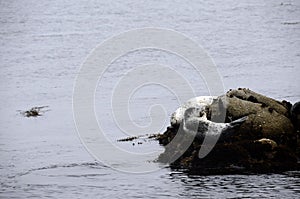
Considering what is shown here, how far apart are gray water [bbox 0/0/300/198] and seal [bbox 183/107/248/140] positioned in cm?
108

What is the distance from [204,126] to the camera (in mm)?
15555

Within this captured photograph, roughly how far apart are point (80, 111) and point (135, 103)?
161cm

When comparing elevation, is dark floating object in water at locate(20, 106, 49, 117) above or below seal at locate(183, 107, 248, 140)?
above

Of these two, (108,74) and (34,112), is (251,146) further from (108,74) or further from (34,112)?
(108,74)

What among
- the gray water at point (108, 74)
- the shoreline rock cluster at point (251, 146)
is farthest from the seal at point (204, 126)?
the gray water at point (108, 74)

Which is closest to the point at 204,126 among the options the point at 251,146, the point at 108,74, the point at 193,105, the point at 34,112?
the point at 193,105

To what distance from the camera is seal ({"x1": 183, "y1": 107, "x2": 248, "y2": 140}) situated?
15359 mm

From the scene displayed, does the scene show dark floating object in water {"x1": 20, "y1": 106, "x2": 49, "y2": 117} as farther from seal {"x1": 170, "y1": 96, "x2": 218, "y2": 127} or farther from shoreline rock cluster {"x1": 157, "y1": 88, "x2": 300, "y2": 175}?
shoreline rock cluster {"x1": 157, "y1": 88, "x2": 300, "y2": 175}

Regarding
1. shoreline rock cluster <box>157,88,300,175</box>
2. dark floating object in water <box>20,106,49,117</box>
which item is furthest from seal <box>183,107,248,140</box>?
dark floating object in water <box>20,106,49,117</box>

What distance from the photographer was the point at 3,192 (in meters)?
14.2

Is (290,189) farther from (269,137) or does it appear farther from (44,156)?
(44,156)

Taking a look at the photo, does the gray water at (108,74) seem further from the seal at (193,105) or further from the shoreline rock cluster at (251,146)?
the seal at (193,105)

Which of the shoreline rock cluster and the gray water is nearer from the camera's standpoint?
the gray water

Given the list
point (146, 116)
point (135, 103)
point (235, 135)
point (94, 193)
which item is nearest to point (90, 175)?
point (94, 193)
